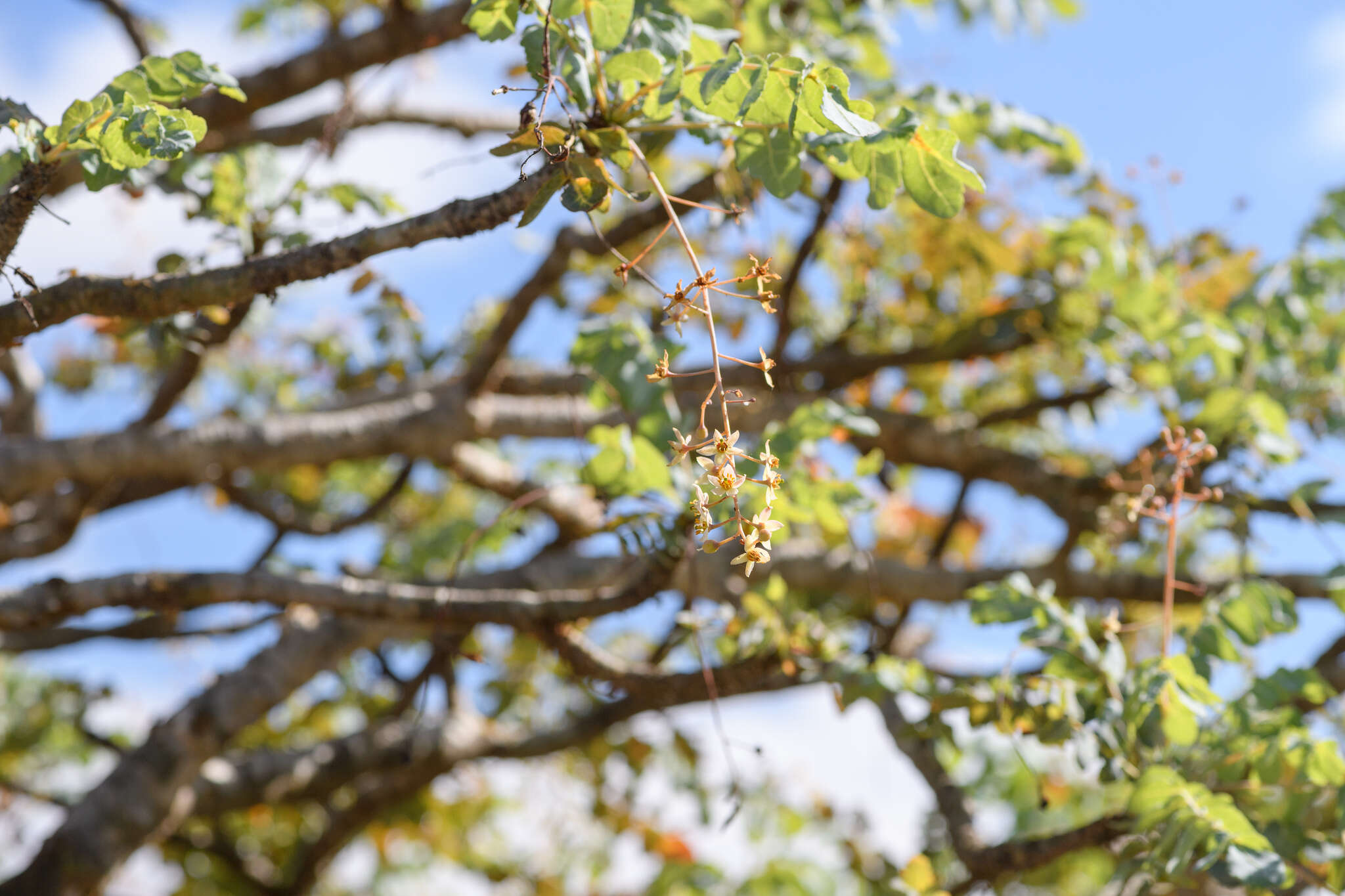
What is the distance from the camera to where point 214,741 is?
273cm

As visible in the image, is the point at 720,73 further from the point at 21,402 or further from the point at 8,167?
the point at 21,402

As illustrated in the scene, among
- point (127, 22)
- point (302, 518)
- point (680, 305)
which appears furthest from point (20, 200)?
point (302, 518)

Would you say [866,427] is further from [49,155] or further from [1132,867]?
[49,155]

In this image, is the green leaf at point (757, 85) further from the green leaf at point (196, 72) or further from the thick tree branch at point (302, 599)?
the thick tree branch at point (302, 599)

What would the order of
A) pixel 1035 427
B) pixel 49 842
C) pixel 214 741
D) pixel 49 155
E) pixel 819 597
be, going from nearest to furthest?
pixel 49 155 → pixel 49 842 → pixel 214 741 → pixel 819 597 → pixel 1035 427

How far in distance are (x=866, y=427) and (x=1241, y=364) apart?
120 cm

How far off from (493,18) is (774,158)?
1.38ft

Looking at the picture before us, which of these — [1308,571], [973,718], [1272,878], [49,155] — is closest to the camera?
[49,155]

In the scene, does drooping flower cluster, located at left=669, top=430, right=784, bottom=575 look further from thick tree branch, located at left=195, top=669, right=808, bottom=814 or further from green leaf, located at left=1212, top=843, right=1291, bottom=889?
thick tree branch, located at left=195, top=669, right=808, bottom=814

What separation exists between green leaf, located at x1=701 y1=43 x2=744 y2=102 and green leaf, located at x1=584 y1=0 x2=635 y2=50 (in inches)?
6.1

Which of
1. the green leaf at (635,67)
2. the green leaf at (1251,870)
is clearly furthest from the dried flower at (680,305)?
the green leaf at (1251,870)

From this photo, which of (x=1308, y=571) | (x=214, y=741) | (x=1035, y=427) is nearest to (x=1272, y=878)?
(x=1308, y=571)

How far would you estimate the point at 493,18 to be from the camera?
1.38 meters

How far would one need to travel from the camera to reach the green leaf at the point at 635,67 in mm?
1326
